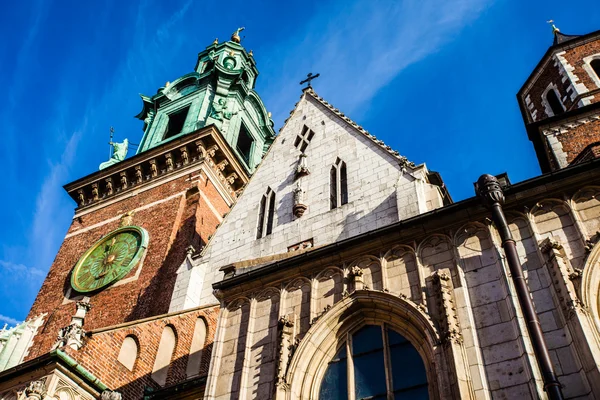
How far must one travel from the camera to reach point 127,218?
93.1 feet

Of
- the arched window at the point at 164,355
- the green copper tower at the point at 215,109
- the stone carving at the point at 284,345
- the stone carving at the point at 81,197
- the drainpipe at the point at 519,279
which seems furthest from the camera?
the green copper tower at the point at 215,109

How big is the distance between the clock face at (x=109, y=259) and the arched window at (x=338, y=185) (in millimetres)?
11191

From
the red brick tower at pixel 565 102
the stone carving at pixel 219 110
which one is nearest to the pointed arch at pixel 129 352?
the red brick tower at pixel 565 102

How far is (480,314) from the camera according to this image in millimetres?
9367

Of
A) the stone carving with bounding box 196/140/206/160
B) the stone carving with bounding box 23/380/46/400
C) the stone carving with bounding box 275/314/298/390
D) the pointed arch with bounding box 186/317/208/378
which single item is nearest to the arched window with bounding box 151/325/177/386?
the pointed arch with bounding box 186/317/208/378

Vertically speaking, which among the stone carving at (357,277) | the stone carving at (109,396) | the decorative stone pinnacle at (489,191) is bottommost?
the stone carving at (109,396)


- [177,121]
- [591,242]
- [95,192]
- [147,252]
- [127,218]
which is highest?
[177,121]

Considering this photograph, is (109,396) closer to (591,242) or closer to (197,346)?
(197,346)

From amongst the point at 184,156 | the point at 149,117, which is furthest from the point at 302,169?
the point at 149,117

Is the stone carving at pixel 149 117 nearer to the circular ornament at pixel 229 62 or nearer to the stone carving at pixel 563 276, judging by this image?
the circular ornament at pixel 229 62

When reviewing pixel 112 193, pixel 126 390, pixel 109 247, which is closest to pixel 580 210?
pixel 126 390

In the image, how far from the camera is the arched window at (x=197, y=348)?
16531mm

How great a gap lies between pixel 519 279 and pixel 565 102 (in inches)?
621

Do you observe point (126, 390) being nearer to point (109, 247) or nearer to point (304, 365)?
point (304, 365)
